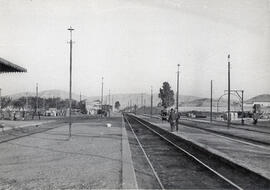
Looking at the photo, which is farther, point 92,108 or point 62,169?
point 92,108

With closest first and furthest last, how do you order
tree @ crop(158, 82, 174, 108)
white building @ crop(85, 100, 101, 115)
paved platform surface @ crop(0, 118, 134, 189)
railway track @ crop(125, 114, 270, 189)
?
paved platform surface @ crop(0, 118, 134, 189), railway track @ crop(125, 114, 270, 189), white building @ crop(85, 100, 101, 115), tree @ crop(158, 82, 174, 108)

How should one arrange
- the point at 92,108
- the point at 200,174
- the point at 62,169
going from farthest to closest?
the point at 92,108 → the point at 200,174 → the point at 62,169

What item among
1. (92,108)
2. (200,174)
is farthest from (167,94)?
(200,174)

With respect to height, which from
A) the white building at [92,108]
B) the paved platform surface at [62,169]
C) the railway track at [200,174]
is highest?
the white building at [92,108]

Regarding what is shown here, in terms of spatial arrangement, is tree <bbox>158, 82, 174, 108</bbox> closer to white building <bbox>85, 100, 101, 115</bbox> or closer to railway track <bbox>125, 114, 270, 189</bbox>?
white building <bbox>85, 100, 101, 115</bbox>

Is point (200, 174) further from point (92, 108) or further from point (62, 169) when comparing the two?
point (92, 108)

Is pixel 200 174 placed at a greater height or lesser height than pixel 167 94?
lesser

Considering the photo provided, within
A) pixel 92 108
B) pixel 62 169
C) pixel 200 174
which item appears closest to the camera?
pixel 62 169

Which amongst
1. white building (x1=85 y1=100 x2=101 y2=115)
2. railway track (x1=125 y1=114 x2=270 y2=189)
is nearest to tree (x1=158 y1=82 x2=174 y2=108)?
white building (x1=85 y1=100 x2=101 y2=115)

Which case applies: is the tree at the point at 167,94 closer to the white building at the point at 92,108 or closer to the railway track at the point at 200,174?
the white building at the point at 92,108

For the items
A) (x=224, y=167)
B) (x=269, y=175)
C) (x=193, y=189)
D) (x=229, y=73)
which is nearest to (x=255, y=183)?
(x=269, y=175)

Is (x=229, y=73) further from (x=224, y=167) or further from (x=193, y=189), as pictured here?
(x=193, y=189)

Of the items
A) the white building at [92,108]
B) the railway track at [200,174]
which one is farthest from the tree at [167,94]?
the railway track at [200,174]

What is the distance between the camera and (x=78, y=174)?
9.68m
